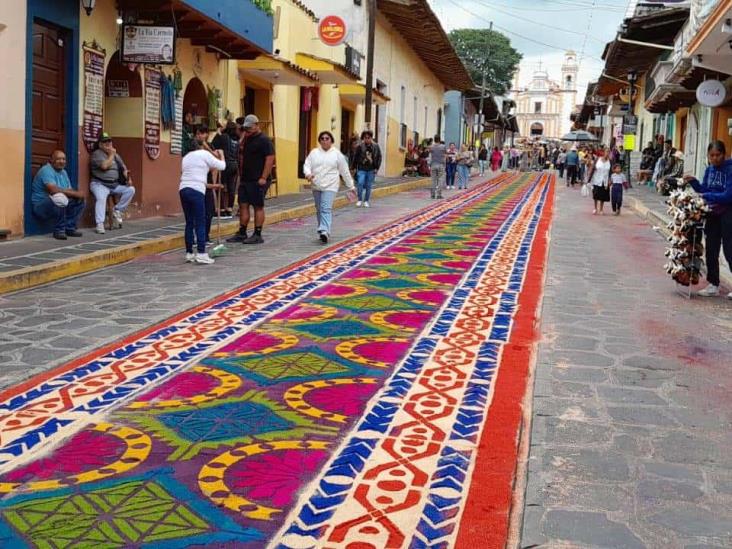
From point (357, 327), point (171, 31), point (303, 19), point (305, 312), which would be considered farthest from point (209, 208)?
point (303, 19)

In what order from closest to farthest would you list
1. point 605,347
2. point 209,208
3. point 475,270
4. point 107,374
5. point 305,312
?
point 107,374 → point 605,347 → point 305,312 → point 475,270 → point 209,208

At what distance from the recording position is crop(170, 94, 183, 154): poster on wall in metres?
16.1

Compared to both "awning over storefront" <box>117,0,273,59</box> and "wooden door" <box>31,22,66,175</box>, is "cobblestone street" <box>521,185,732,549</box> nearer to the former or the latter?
"wooden door" <box>31,22,66,175</box>

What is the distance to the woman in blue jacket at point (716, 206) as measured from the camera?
8.73 metres

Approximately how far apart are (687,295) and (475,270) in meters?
2.34

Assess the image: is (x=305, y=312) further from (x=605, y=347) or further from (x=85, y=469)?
(x=85, y=469)

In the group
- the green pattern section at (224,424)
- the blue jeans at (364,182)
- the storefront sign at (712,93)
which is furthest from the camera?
the blue jeans at (364,182)

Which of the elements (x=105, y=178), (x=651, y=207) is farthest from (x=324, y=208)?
(x=651, y=207)

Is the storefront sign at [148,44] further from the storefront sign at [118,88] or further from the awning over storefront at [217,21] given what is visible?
the storefront sign at [118,88]

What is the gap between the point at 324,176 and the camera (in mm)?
12672

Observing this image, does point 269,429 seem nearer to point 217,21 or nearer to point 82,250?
point 82,250

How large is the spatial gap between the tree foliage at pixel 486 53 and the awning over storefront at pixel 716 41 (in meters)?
63.2

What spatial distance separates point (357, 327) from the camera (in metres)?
6.88

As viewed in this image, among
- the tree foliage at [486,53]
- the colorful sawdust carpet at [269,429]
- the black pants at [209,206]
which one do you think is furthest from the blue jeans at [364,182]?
the tree foliage at [486,53]
